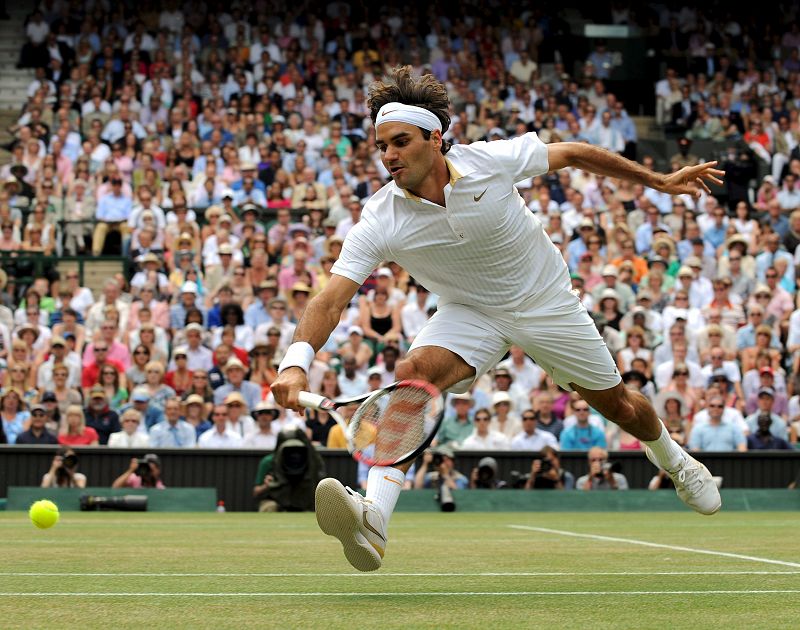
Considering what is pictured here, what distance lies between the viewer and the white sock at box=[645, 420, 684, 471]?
24.7ft

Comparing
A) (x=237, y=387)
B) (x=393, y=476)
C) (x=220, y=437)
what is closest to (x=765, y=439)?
(x=237, y=387)

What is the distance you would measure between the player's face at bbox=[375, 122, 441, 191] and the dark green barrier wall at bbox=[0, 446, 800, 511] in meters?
8.70

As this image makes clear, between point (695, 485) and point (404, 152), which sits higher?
point (404, 152)

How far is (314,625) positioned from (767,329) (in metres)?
13.3

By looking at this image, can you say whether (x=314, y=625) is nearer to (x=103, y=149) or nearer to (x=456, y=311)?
(x=456, y=311)

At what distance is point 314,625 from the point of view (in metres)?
4.71

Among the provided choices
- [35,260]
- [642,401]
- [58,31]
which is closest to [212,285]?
[35,260]

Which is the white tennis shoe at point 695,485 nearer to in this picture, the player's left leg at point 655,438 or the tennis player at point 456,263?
the player's left leg at point 655,438

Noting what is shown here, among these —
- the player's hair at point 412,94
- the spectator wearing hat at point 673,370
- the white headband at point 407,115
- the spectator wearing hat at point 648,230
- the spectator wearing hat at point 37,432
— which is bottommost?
the spectator wearing hat at point 37,432

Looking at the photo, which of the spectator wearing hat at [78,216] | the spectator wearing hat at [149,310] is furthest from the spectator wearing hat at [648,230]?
the spectator wearing hat at [78,216]

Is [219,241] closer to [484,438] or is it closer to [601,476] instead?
[484,438]

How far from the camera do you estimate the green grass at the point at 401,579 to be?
4922 millimetres

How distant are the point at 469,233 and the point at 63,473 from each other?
898cm

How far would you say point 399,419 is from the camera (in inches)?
226
